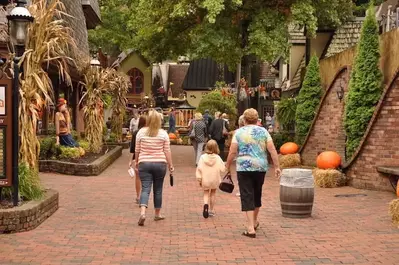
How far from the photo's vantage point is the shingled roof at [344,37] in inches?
926

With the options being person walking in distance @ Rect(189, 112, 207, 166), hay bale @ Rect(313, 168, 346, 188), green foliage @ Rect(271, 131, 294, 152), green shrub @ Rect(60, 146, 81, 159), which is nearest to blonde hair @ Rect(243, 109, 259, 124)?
hay bale @ Rect(313, 168, 346, 188)

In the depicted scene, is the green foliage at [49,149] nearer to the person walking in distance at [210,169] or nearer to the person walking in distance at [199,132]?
the person walking in distance at [199,132]

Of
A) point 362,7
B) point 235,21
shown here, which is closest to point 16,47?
point 235,21

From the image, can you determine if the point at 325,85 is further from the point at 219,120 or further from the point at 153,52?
the point at 153,52

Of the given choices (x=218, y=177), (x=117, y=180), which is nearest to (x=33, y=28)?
(x=218, y=177)

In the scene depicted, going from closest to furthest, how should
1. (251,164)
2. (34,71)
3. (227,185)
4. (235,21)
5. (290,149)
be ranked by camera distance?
(251,164), (227,185), (34,71), (290,149), (235,21)

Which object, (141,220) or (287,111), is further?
(287,111)

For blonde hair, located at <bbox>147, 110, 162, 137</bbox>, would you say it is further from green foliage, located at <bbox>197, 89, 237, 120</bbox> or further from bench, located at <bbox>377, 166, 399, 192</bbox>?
green foliage, located at <bbox>197, 89, 237, 120</bbox>

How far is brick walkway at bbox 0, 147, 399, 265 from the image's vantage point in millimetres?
7020

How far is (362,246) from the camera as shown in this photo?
7.63 meters

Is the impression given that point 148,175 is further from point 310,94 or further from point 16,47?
point 310,94

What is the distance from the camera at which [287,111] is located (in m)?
21.1

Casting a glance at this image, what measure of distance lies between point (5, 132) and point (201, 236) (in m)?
3.13

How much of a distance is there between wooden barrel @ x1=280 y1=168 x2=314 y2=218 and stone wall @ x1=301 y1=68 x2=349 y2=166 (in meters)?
6.22
